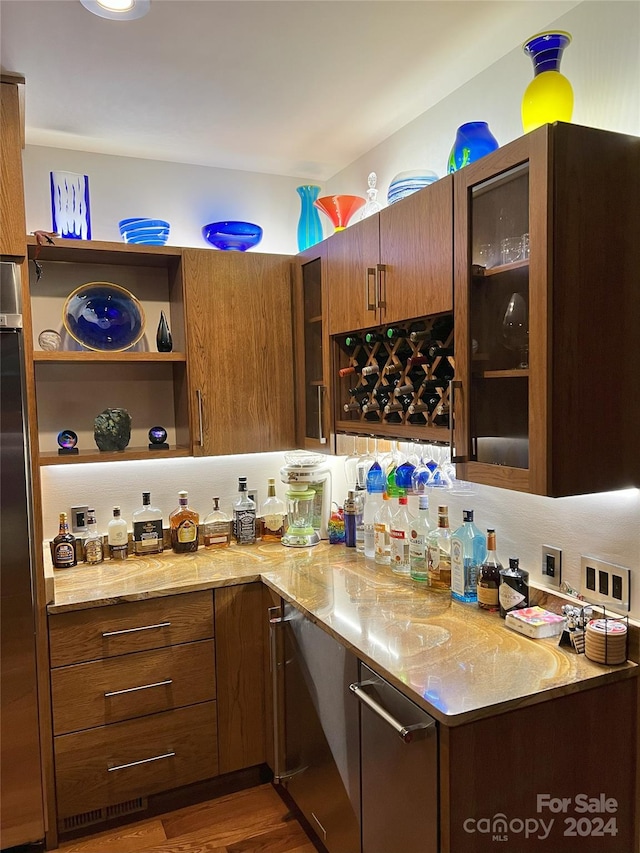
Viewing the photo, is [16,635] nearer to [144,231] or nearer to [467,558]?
[467,558]

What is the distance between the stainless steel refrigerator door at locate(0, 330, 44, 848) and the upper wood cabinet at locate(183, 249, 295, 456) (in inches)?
30.2

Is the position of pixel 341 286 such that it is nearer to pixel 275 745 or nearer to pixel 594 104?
pixel 594 104

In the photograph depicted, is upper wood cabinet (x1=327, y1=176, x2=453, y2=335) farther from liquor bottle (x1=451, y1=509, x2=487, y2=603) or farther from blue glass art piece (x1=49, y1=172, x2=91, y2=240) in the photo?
blue glass art piece (x1=49, y1=172, x2=91, y2=240)

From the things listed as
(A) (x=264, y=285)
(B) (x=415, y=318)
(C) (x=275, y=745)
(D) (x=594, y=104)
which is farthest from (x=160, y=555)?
(D) (x=594, y=104)

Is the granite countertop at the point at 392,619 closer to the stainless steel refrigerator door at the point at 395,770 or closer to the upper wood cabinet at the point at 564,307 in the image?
the stainless steel refrigerator door at the point at 395,770

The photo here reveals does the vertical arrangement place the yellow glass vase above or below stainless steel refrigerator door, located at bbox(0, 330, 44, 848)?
above

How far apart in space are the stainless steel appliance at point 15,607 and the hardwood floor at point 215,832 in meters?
0.25

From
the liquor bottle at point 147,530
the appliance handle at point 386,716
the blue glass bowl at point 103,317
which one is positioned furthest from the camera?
the liquor bottle at point 147,530

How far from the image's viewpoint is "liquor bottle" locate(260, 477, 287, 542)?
288 cm

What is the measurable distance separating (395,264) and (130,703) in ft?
5.85

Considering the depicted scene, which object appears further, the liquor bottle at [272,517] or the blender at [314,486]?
the liquor bottle at [272,517]

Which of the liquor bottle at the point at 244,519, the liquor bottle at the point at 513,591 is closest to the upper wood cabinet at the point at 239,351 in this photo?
the liquor bottle at the point at 244,519

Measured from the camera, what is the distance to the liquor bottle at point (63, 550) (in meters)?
2.50

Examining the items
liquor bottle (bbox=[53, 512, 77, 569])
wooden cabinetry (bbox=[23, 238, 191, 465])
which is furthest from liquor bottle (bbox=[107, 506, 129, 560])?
wooden cabinetry (bbox=[23, 238, 191, 465])
